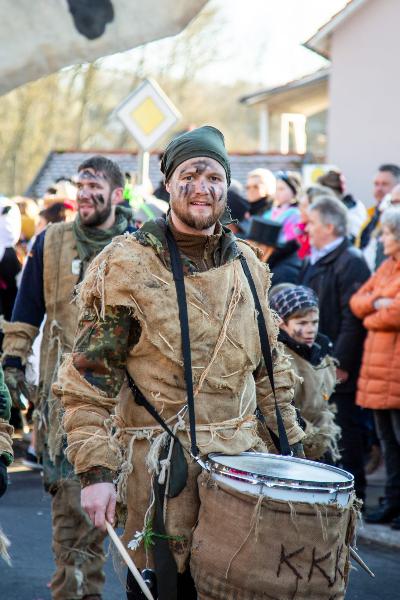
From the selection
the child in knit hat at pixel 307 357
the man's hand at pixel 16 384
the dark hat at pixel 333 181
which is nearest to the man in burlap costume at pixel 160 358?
the man's hand at pixel 16 384

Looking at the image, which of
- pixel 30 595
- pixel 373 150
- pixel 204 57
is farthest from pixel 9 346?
pixel 204 57

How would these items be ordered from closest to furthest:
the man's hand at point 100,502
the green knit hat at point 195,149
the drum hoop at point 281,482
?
the drum hoop at point 281,482 < the man's hand at point 100,502 < the green knit hat at point 195,149

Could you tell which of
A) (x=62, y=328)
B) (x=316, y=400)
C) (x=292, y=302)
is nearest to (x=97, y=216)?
(x=62, y=328)

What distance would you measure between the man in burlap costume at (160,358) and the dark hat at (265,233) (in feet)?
16.5

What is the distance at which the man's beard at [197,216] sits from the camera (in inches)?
157

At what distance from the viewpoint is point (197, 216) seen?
4.00 metres

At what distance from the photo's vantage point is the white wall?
18547 mm

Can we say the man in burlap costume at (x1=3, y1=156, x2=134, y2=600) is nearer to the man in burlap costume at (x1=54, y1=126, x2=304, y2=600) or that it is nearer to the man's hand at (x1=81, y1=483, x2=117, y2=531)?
the man in burlap costume at (x1=54, y1=126, x2=304, y2=600)

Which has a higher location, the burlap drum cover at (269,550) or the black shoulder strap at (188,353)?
the black shoulder strap at (188,353)

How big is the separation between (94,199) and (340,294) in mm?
2965

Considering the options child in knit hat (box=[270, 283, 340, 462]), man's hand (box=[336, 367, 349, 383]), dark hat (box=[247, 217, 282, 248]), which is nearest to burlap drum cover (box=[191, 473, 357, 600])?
child in knit hat (box=[270, 283, 340, 462])

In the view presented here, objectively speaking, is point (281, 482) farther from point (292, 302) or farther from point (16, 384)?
point (292, 302)

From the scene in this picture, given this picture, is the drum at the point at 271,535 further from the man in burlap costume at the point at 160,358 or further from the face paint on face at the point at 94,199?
the face paint on face at the point at 94,199

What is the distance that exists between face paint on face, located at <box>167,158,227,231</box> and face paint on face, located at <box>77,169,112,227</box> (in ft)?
7.04
